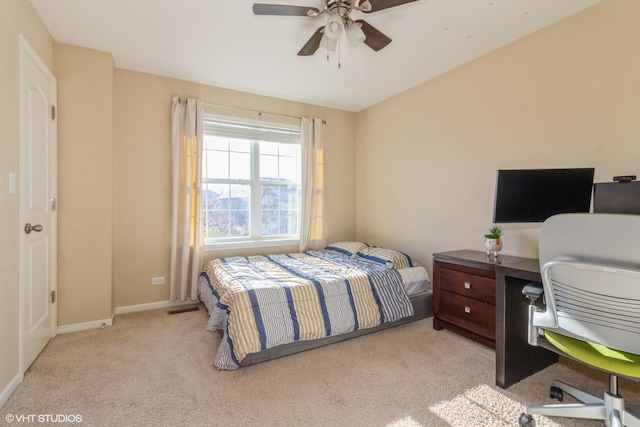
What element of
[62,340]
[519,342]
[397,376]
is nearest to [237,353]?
[397,376]

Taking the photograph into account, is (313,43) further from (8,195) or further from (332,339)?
(332,339)

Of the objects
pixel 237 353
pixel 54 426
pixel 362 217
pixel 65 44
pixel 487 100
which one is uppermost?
pixel 65 44

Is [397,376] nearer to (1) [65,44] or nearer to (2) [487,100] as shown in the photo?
(2) [487,100]

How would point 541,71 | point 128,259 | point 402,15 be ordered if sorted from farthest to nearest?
point 128,259, point 541,71, point 402,15

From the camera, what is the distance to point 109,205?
284 cm

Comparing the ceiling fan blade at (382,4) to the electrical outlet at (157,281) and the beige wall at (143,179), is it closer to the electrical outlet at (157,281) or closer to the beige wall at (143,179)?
the beige wall at (143,179)

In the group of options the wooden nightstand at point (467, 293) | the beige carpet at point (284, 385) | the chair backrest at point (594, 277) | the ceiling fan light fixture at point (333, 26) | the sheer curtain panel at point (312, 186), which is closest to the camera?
the chair backrest at point (594, 277)

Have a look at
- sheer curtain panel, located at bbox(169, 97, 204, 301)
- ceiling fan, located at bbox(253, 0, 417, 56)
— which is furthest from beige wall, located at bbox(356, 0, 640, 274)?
sheer curtain panel, located at bbox(169, 97, 204, 301)

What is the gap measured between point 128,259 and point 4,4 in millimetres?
2254

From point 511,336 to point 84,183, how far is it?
3.62 metres

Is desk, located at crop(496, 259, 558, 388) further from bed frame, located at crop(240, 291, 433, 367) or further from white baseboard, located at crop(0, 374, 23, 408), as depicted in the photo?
white baseboard, located at crop(0, 374, 23, 408)

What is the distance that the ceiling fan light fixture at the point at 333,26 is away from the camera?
6.25 ft

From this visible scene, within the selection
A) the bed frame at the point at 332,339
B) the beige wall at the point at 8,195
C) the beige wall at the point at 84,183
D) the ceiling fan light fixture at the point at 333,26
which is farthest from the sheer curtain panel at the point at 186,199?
the ceiling fan light fixture at the point at 333,26

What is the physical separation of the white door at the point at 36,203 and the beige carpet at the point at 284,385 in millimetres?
246
